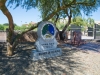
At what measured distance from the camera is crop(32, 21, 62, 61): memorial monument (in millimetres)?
9022

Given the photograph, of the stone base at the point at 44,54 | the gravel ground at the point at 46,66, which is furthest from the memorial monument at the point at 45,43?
the gravel ground at the point at 46,66

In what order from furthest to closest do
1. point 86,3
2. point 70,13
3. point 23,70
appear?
1. point 70,13
2. point 86,3
3. point 23,70

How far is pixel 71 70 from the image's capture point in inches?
309

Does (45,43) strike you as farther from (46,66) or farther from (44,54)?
(46,66)

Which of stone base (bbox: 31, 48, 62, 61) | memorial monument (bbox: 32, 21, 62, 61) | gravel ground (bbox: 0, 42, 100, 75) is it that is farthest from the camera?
Result: memorial monument (bbox: 32, 21, 62, 61)

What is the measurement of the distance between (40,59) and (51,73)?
5.24ft

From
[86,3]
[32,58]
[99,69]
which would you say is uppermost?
[86,3]

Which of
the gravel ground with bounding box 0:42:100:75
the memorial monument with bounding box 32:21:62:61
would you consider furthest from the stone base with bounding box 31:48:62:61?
the gravel ground with bounding box 0:42:100:75

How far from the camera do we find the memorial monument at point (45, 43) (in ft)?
29.6

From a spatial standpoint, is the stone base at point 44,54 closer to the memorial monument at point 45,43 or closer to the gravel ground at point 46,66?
the memorial monument at point 45,43

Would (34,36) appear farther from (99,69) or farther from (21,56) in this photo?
(99,69)

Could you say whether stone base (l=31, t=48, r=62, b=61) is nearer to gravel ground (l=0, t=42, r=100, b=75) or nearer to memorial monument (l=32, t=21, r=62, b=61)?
memorial monument (l=32, t=21, r=62, b=61)

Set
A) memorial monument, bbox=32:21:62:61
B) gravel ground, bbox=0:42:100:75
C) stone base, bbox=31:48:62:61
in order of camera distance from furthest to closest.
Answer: memorial monument, bbox=32:21:62:61, stone base, bbox=31:48:62:61, gravel ground, bbox=0:42:100:75

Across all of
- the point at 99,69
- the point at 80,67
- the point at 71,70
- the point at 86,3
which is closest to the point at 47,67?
the point at 71,70
